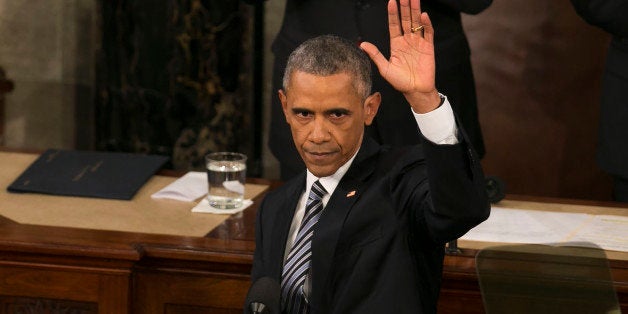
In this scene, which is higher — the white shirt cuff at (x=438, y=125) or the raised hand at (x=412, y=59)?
the raised hand at (x=412, y=59)

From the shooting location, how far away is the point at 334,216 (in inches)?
96.6

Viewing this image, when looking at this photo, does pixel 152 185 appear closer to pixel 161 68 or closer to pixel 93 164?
pixel 93 164

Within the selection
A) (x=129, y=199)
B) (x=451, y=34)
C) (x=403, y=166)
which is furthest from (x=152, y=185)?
(x=403, y=166)

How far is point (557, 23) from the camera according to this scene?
4980 millimetres

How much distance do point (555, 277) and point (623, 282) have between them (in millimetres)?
588

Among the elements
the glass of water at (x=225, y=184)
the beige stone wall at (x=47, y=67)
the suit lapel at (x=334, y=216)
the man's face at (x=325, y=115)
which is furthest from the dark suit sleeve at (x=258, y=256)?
the beige stone wall at (x=47, y=67)

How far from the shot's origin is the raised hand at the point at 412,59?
2.20m

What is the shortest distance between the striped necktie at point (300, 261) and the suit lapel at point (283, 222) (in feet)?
0.06

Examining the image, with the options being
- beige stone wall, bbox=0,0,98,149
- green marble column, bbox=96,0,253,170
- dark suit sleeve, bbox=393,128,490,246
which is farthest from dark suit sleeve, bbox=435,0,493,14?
beige stone wall, bbox=0,0,98,149

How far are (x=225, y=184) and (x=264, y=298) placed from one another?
1273 mm

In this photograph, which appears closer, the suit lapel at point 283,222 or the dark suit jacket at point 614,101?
the suit lapel at point 283,222

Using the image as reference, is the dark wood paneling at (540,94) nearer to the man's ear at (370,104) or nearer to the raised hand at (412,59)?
the man's ear at (370,104)

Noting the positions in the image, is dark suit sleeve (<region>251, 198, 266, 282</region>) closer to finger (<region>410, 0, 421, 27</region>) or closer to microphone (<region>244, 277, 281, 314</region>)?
microphone (<region>244, 277, 281, 314</region>)

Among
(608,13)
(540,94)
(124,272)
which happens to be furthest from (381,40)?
(540,94)
